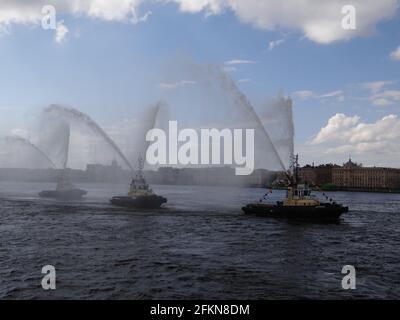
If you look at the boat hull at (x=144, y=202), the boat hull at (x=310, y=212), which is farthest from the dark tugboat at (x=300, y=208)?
the boat hull at (x=144, y=202)

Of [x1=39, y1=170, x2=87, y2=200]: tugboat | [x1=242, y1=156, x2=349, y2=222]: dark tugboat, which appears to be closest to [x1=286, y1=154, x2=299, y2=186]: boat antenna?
[x1=242, y1=156, x2=349, y2=222]: dark tugboat

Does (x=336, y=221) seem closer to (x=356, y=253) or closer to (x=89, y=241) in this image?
(x=356, y=253)

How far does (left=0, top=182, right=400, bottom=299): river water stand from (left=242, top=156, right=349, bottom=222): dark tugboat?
4944 mm

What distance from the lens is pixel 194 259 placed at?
94.0ft

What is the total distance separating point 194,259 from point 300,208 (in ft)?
93.7

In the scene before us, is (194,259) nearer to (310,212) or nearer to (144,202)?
(310,212)

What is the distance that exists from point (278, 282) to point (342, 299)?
3671 mm

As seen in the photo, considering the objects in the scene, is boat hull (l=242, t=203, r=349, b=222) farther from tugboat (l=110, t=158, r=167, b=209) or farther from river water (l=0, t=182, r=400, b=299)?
tugboat (l=110, t=158, r=167, b=209)

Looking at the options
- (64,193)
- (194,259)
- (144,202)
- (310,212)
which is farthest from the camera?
(64,193)

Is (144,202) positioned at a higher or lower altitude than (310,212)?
higher

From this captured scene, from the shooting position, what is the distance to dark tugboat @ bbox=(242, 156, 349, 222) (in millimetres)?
53844

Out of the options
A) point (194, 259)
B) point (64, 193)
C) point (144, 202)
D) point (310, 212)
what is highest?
point (64, 193)

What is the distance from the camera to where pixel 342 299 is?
66.5ft

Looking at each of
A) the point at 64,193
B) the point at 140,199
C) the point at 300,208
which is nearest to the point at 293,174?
the point at 300,208
